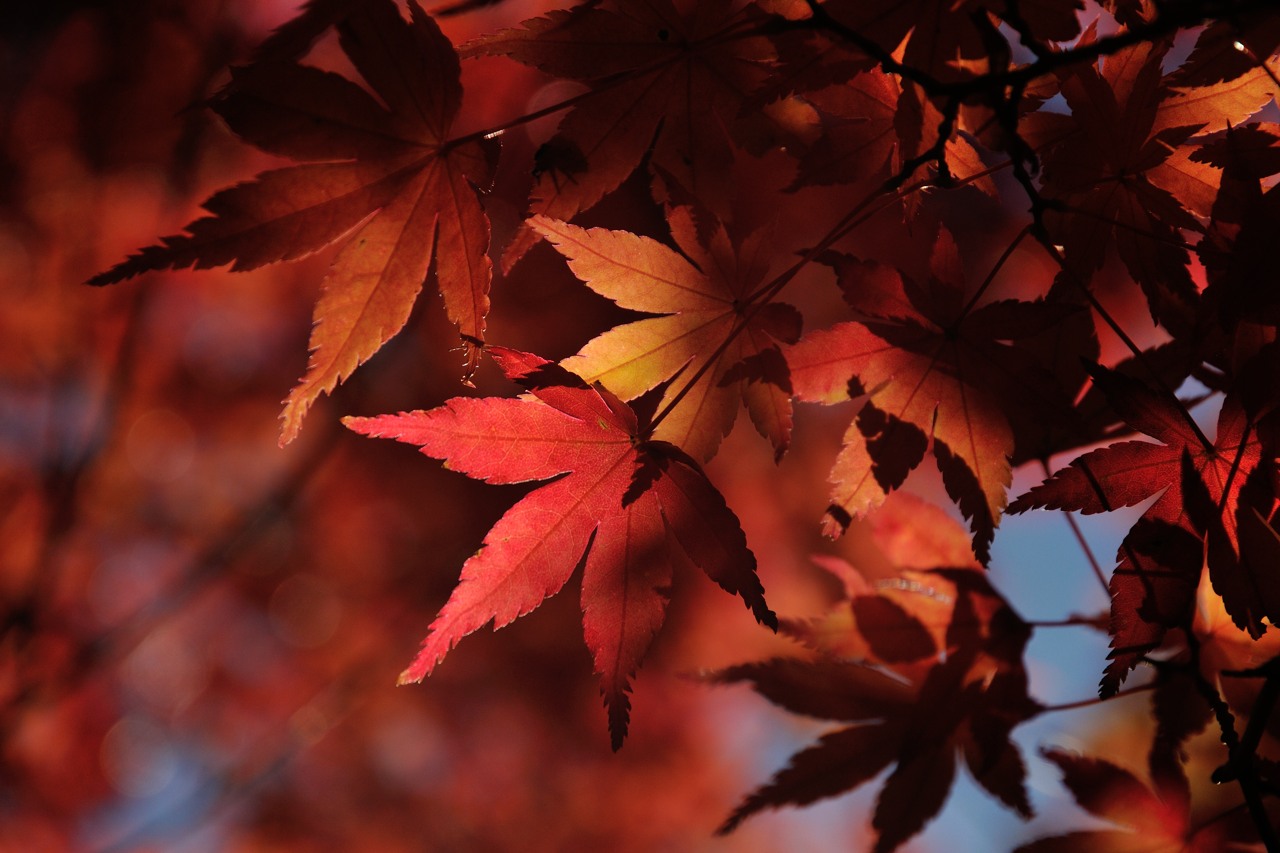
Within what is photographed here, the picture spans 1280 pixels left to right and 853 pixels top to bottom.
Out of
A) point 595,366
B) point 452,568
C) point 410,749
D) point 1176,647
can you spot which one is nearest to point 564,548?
point 595,366

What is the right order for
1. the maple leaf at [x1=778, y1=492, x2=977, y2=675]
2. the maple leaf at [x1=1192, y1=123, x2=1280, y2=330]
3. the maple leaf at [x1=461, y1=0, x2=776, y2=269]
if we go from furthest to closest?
the maple leaf at [x1=778, y1=492, x2=977, y2=675], the maple leaf at [x1=461, y1=0, x2=776, y2=269], the maple leaf at [x1=1192, y1=123, x2=1280, y2=330]

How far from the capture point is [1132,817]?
36.6 inches

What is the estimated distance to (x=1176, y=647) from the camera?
3.28 feet

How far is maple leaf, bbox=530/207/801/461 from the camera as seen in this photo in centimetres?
76

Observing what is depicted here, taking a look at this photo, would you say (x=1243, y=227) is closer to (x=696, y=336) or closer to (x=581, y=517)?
(x=696, y=336)

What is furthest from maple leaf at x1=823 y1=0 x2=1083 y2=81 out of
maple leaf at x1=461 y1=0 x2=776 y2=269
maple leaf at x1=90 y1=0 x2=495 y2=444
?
maple leaf at x1=90 y1=0 x2=495 y2=444

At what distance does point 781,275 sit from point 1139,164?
0.36 metres

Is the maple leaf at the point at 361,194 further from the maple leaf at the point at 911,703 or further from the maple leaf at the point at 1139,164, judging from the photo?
the maple leaf at the point at 911,703

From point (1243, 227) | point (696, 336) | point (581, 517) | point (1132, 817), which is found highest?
point (1243, 227)

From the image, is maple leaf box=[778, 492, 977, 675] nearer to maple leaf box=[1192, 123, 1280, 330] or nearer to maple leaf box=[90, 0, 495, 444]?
maple leaf box=[1192, 123, 1280, 330]

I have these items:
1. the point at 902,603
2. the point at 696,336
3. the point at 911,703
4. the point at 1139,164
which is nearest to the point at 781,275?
the point at 696,336

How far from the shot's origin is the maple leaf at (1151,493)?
0.64 m

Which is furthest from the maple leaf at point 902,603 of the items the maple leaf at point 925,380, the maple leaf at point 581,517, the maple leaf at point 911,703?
the maple leaf at point 581,517

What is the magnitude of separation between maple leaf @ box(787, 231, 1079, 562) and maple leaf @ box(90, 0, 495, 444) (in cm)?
38
